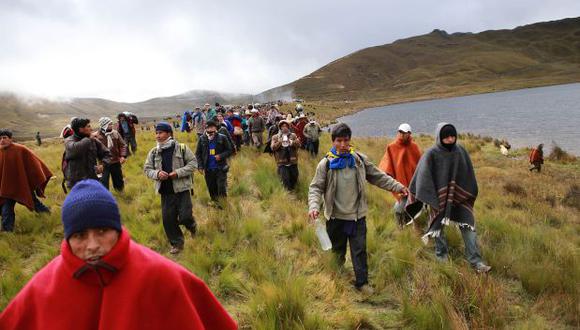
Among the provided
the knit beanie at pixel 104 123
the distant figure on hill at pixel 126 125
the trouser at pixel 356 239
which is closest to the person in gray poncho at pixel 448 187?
the trouser at pixel 356 239

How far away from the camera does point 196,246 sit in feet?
17.8

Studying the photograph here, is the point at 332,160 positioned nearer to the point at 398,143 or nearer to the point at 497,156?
the point at 398,143

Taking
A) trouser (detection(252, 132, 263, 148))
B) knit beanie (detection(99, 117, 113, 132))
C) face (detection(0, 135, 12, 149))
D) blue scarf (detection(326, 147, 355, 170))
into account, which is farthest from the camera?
trouser (detection(252, 132, 263, 148))

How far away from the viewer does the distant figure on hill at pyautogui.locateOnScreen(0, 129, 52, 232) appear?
6.43 m

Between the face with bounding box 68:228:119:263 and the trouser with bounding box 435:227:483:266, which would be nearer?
the face with bounding box 68:228:119:263

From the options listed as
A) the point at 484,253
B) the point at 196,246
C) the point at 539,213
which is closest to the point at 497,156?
the point at 539,213

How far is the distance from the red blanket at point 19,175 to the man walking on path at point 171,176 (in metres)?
2.99

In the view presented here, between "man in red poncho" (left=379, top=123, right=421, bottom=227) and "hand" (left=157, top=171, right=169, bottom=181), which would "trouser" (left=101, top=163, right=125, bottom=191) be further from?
"man in red poncho" (left=379, top=123, right=421, bottom=227)

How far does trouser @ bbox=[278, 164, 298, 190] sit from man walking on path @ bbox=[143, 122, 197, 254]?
11.9 feet

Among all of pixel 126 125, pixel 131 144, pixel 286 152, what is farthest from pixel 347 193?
pixel 131 144

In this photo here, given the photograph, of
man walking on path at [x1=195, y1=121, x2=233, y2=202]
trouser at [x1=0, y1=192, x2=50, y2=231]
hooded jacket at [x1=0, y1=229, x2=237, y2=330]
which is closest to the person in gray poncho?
man walking on path at [x1=195, y1=121, x2=233, y2=202]

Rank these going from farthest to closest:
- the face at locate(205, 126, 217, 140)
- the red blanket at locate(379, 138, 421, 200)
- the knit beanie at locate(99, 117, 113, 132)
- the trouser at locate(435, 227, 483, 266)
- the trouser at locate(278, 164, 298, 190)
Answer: the trouser at locate(278, 164, 298, 190), the knit beanie at locate(99, 117, 113, 132), the face at locate(205, 126, 217, 140), the red blanket at locate(379, 138, 421, 200), the trouser at locate(435, 227, 483, 266)

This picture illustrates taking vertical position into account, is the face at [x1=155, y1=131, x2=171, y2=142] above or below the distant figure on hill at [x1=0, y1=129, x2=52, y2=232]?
Result: above

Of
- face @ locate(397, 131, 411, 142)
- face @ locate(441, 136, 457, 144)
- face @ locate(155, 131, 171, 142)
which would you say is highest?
face @ locate(155, 131, 171, 142)
